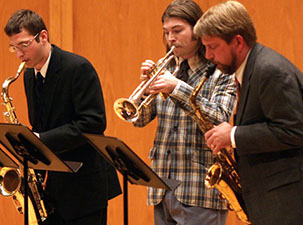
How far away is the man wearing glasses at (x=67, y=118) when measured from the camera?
2814mm

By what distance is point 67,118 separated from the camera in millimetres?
2893

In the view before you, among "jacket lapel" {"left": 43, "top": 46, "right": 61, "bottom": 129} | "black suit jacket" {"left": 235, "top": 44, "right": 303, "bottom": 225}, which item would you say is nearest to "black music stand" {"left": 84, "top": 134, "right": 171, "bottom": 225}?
"black suit jacket" {"left": 235, "top": 44, "right": 303, "bottom": 225}

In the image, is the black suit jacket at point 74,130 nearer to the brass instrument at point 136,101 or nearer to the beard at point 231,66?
the brass instrument at point 136,101

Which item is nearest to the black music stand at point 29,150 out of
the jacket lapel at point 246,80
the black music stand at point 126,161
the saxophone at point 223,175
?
the black music stand at point 126,161

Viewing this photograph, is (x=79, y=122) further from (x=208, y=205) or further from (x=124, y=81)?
(x=124, y=81)

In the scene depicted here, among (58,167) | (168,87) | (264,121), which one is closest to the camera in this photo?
(264,121)

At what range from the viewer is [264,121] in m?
2.21

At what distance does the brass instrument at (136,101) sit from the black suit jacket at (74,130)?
11 centimetres

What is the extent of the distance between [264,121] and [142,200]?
2.28 m

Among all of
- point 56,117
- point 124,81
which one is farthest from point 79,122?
point 124,81

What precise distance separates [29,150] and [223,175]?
35.5 inches

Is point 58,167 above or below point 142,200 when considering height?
above

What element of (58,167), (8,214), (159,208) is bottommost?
(8,214)

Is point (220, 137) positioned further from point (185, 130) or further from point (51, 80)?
point (51, 80)
